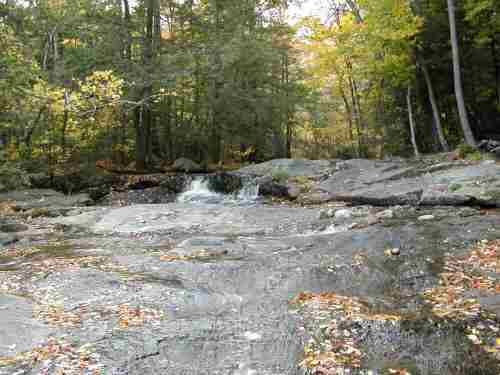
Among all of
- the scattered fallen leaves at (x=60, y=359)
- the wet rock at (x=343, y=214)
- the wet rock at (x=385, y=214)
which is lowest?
the scattered fallen leaves at (x=60, y=359)

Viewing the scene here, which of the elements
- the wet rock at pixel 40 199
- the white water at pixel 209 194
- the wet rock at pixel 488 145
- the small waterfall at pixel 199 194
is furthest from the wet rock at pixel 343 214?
the wet rock at pixel 40 199

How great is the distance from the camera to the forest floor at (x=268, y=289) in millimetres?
4121

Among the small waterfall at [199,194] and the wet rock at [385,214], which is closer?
the wet rock at [385,214]

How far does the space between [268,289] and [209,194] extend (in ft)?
39.6

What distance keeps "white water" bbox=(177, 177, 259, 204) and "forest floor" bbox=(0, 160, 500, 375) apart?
15.6 ft

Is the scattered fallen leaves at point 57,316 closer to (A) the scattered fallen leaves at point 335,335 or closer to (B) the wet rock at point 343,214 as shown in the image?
(A) the scattered fallen leaves at point 335,335

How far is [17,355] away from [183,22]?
767 inches

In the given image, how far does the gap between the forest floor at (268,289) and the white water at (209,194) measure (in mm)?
4758

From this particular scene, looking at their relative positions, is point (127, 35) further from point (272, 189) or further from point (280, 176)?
point (272, 189)

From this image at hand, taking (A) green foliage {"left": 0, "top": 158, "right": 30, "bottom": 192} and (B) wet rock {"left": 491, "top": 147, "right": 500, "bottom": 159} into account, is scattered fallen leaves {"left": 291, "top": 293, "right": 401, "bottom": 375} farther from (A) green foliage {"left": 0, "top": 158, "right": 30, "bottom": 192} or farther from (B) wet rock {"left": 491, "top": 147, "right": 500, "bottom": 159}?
(B) wet rock {"left": 491, "top": 147, "right": 500, "bottom": 159}

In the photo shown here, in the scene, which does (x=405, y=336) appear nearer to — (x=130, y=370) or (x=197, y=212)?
(x=130, y=370)

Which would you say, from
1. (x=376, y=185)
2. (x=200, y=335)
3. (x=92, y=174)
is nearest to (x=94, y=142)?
(x=92, y=174)

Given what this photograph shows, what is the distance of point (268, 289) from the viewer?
6.17 m

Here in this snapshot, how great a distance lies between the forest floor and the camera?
4.12 meters
